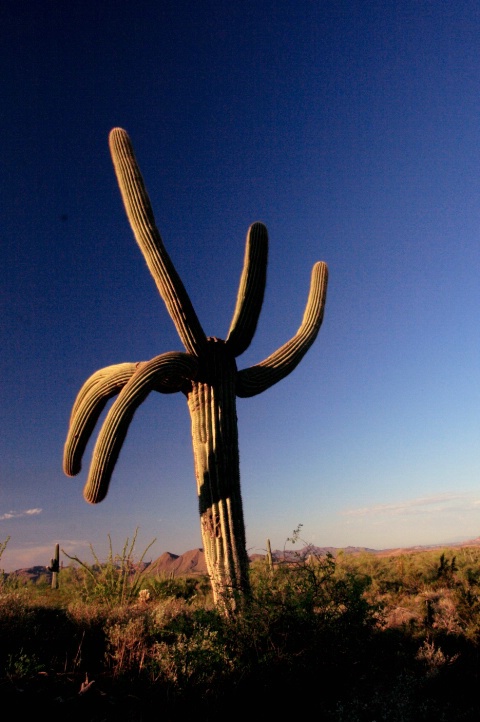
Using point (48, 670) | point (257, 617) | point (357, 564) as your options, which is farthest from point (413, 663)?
point (357, 564)

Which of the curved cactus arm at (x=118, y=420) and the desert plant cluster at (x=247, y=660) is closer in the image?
the desert plant cluster at (x=247, y=660)

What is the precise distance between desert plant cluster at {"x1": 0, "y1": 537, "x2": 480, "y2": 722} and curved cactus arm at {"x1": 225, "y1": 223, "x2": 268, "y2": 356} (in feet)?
11.4

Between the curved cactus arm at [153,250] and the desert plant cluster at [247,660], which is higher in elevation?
the curved cactus arm at [153,250]

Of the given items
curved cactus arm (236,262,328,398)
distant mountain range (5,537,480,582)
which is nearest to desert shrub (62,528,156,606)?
distant mountain range (5,537,480,582)

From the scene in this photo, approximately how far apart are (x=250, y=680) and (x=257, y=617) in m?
0.58

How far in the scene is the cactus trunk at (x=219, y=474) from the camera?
6.62m

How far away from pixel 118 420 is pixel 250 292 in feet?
10.9

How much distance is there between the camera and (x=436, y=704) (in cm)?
522

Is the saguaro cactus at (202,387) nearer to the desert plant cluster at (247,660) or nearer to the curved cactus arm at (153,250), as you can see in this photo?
the curved cactus arm at (153,250)

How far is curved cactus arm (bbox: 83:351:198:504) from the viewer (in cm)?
645

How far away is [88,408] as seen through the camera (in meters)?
7.92

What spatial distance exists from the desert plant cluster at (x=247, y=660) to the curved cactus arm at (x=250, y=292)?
11.4 ft

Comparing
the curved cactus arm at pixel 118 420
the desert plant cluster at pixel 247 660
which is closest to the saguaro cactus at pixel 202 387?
the curved cactus arm at pixel 118 420

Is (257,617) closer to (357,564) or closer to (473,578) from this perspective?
(473,578)
